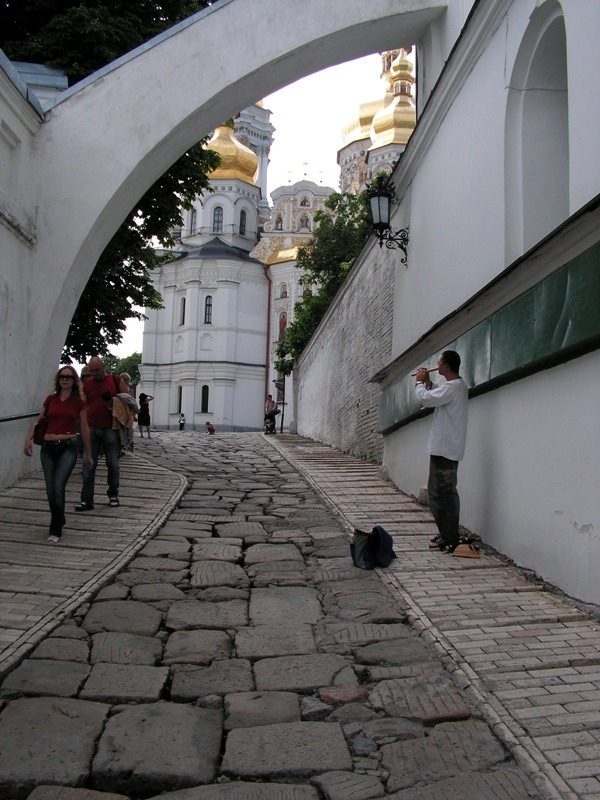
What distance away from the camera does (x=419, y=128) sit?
953cm

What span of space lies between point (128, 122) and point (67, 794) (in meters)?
9.51

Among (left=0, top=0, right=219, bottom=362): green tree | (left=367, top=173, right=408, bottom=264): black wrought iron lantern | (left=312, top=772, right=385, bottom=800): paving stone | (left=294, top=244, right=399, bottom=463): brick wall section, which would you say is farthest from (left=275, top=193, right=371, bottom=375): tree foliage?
(left=312, top=772, right=385, bottom=800): paving stone

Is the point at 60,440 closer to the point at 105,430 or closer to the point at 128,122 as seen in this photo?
the point at 105,430

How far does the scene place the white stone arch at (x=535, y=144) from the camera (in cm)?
664

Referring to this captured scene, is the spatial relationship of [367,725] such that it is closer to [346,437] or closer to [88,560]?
[88,560]

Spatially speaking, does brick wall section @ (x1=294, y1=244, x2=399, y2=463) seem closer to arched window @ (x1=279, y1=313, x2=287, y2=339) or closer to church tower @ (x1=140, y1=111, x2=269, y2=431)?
church tower @ (x1=140, y1=111, x2=269, y2=431)

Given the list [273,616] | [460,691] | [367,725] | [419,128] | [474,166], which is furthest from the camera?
[419,128]

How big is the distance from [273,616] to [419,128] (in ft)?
22.9

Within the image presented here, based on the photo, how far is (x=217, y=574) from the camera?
5590mm

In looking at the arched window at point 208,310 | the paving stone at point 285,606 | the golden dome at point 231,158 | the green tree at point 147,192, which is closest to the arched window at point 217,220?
the golden dome at point 231,158

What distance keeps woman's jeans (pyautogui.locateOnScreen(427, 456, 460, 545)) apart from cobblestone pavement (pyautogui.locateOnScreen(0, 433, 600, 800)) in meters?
0.22

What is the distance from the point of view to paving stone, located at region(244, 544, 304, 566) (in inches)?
240

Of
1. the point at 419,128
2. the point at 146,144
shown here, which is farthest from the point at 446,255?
the point at 146,144

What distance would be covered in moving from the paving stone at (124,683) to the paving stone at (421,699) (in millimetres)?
1029
